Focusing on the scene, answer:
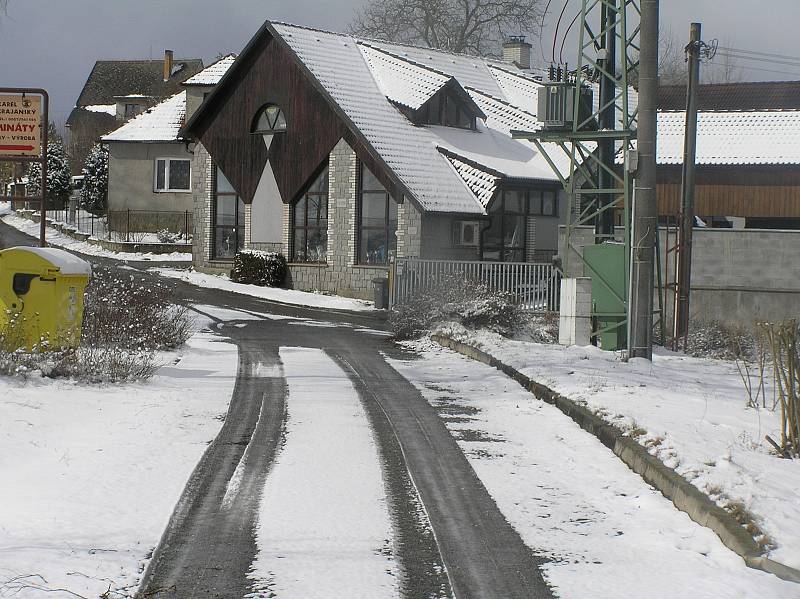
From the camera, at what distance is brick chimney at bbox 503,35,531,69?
189ft

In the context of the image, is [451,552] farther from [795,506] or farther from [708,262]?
[708,262]

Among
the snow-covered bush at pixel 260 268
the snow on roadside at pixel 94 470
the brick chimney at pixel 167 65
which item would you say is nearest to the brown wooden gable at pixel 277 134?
the snow-covered bush at pixel 260 268

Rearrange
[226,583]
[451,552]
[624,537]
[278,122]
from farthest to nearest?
[278,122] < [624,537] < [451,552] < [226,583]

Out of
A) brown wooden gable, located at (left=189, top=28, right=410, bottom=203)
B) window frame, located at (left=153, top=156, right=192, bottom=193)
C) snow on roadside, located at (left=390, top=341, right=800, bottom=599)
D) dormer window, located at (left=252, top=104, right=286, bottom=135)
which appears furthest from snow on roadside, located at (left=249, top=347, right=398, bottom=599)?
window frame, located at (left=153, top=156, right=192, bottom=193)

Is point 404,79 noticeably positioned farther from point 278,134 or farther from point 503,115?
point 278,134

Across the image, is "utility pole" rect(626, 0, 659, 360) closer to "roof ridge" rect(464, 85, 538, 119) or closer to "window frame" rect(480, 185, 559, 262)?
"window frame" rect(480, 185, 559, 262)

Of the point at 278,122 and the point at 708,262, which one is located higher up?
the point at 278,122

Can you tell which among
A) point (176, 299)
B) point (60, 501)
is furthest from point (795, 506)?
point (176, 299)

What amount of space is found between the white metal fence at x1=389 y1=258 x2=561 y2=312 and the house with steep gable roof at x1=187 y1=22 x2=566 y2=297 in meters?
3.02

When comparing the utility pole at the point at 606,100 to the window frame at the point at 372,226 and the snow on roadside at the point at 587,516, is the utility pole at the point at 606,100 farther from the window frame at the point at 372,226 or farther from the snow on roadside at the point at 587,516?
the snow on roadside at the point at 587,516

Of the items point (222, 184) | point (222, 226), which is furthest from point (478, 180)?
point (222, 226)

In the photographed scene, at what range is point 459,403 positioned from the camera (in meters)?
13.1

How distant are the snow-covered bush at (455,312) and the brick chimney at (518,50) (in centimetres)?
3671

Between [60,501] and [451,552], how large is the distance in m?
2.82
